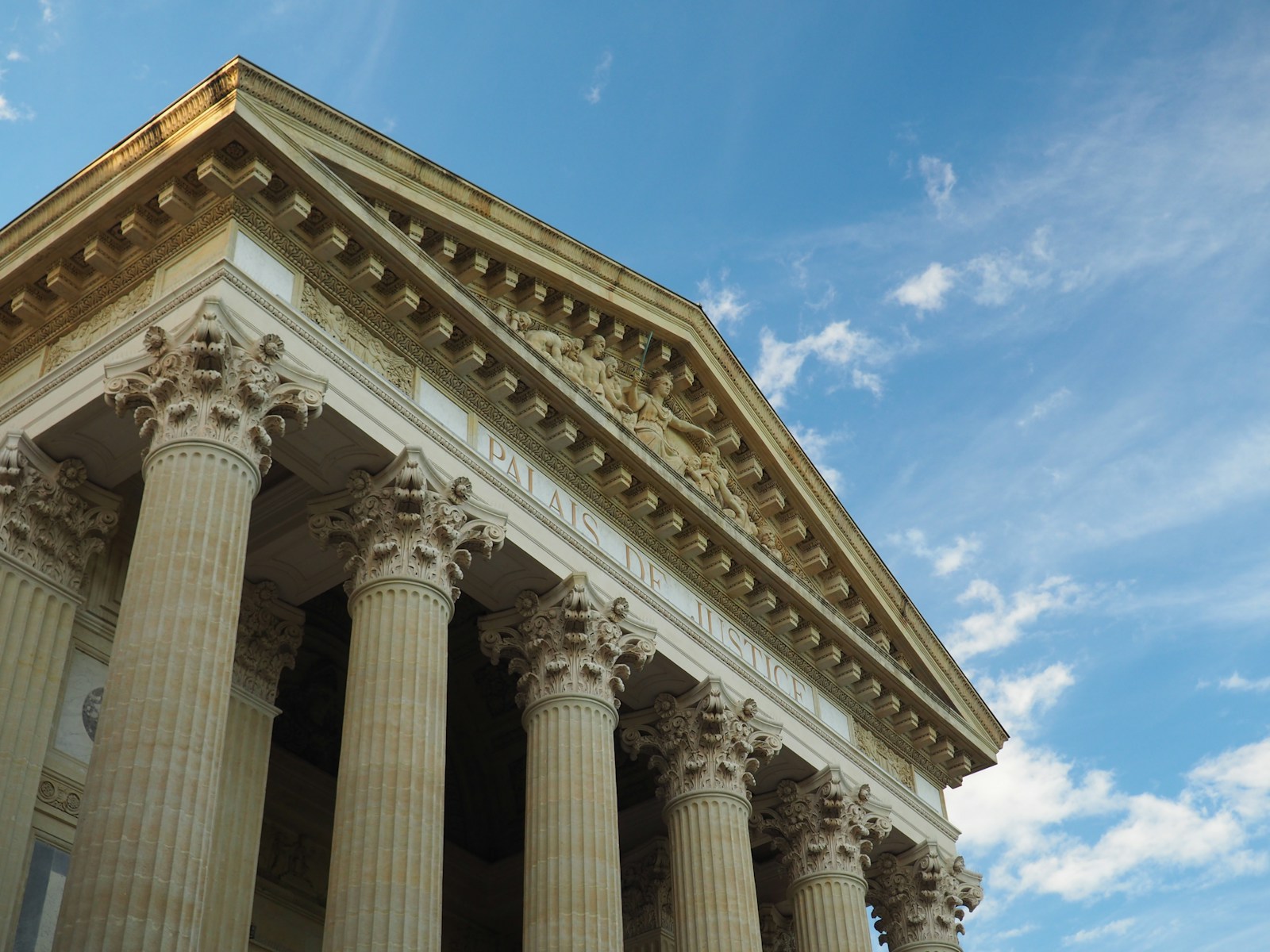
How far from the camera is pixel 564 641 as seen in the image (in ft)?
73.4

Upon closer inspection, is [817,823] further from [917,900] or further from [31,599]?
[31,599]

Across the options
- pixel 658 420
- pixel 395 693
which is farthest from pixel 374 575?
pixel 658 420

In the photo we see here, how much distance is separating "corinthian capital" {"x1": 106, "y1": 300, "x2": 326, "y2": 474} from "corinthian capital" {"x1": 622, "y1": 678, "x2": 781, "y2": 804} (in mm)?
9083

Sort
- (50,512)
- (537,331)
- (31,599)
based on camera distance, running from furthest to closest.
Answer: (537,331), (50,512), (31,599)

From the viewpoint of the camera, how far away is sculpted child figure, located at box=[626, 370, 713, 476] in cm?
2645

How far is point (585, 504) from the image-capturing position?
24.0 metres

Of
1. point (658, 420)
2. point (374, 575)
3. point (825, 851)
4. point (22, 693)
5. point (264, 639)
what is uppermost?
point (658, 420)

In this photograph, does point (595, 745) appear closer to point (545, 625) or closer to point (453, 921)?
point (545, 625)

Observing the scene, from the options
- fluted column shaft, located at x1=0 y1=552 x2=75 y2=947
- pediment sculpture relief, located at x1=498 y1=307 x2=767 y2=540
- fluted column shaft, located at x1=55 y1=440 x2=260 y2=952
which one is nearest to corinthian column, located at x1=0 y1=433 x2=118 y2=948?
fluted column shaft, located at x1=0 y1=552 x2=75 y2=947

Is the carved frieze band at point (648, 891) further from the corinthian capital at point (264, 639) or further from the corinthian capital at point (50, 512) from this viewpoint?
the corinthian capital at point (50, 512)

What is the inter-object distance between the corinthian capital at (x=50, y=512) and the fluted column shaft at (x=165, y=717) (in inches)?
115

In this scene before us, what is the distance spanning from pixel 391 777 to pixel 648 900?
503 inches

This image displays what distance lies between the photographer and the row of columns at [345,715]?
49.1ft

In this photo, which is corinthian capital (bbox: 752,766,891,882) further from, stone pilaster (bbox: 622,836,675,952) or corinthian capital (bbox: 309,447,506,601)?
corinthian capital (bbox: 309,447,506,601)
